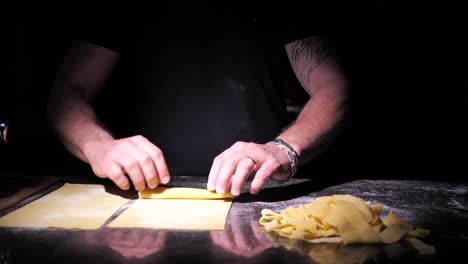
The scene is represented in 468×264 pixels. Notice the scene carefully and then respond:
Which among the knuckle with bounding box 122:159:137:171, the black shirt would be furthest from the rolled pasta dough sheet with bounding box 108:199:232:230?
the black shirt

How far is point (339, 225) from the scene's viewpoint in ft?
3.63

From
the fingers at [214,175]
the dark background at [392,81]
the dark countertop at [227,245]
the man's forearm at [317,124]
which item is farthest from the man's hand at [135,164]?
the dark background at [392,81]

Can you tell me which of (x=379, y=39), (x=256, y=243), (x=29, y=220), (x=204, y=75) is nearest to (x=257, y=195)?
(x=256, y=243)

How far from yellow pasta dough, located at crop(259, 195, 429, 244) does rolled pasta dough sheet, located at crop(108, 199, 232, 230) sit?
170 millimetres

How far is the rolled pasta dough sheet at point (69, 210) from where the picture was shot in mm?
1230

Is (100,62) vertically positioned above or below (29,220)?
above

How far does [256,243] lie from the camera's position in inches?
43.0

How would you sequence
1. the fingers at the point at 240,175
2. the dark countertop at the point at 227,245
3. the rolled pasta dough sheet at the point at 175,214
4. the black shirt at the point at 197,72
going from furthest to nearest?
1. the black shirt at the point at 197,72
2. the fingers at the point at 240,175
3. the rolled pasta dough sheet at the point at 175,214
4. the dark countertop at the point at 227,245

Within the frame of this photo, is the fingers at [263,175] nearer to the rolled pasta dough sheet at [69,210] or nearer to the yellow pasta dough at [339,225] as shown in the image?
the yellow pasta dough at [339,225]

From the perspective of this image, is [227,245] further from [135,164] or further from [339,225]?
[135,164]

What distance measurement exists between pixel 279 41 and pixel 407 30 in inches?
94.3

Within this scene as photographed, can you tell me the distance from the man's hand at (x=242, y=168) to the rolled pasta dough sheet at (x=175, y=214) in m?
0.07

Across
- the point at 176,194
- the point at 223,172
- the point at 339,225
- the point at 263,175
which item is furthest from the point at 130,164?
the point at 339,225

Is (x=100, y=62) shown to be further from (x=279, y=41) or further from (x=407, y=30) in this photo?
(x=407, y=30)
